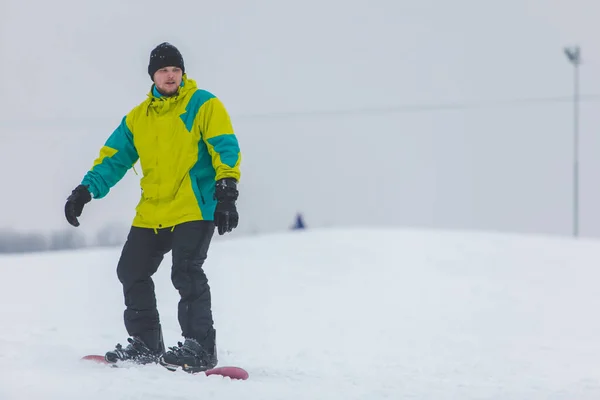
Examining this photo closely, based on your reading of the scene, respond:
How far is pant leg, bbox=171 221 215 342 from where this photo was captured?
4.23 metres

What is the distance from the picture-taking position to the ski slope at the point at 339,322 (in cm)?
411

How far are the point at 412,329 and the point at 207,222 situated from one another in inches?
171

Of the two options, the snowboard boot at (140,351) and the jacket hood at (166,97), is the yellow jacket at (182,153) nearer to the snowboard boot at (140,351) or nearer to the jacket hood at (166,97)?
the jacket hood at (166,97)

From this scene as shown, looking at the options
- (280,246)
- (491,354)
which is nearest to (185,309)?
(491,354)

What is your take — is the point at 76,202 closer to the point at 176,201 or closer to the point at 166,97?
the point at 176,201

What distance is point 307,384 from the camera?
14.1 ft

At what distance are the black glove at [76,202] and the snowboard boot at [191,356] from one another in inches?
34.4

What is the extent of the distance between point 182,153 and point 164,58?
507 millimetres

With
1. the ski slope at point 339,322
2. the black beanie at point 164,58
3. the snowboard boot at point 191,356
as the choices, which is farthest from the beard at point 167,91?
the ski slope at point 339,322

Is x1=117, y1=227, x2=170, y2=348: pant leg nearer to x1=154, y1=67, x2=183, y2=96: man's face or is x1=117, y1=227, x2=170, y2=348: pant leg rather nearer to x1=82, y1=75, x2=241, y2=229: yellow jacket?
x1=82, y1=75, x2=241, y2=229: yellow jacket

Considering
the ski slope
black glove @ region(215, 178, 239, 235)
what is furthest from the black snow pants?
the ski slope

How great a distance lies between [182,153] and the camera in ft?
13.9

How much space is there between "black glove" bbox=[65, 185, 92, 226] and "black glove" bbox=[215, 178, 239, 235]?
82 cm

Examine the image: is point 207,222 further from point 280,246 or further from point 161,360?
point 280,246
